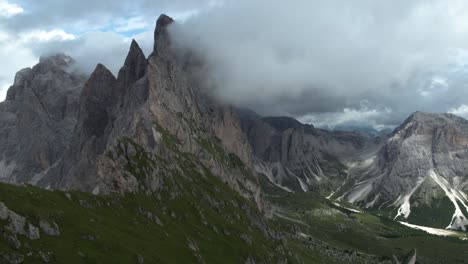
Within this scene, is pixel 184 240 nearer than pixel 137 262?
No

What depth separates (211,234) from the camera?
173375mm

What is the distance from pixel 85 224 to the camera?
4141 inches

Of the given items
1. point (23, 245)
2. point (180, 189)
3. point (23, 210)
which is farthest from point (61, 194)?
point (180, 189)

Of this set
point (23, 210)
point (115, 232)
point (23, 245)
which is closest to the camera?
point (23, 245)

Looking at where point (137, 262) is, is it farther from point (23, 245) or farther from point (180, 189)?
point (180, 189)

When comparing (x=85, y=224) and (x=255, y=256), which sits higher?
(x=85, y=224)

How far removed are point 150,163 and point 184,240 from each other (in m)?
53.0

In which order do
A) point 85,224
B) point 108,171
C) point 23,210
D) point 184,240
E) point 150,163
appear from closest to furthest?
point 23,210 < point 85,224 < point 184,240 < point 108,171 < point 150,163

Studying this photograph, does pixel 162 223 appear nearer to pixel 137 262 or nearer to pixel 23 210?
pixel 137 262

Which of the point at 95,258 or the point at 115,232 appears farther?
the point at 115,232

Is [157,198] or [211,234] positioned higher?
[157,198]

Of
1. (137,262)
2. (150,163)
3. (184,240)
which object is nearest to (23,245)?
(137,262)

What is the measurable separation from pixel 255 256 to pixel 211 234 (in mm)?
20804

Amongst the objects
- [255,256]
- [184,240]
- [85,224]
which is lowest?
[255,256]
